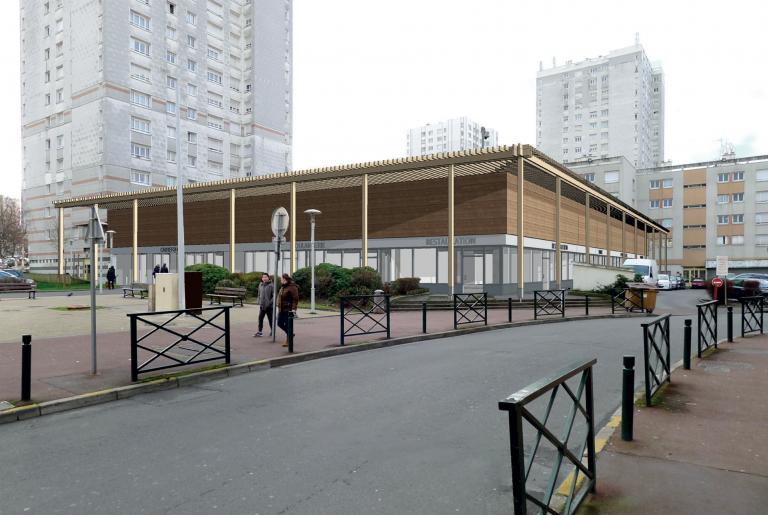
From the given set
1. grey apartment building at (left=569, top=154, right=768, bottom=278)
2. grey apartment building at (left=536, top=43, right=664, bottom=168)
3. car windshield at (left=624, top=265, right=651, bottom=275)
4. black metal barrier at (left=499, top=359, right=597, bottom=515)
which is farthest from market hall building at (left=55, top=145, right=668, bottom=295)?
grey apartment building at (left=536, top=43, right=664, bottom=168)

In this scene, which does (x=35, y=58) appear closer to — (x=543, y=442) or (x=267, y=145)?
(x=267, y=145)

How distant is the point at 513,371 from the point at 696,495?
476cm

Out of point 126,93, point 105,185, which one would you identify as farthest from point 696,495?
point 126,93

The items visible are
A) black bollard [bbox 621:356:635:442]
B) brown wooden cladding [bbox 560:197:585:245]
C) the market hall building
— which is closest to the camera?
black bollard [bbox 621:356:635:442]

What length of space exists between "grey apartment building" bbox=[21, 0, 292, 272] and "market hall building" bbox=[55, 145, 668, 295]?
12268mm

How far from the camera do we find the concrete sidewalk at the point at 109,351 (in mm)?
7359

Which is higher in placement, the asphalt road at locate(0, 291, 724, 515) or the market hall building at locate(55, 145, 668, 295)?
the market hall building at locate(55, 145, 668, 295)

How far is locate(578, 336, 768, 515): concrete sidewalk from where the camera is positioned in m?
3.61

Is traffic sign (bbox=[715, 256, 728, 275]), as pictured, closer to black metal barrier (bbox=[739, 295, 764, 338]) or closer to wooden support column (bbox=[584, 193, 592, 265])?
black metal barrier (bbox=[739, 295, 764, 338])

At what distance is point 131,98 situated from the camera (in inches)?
2143

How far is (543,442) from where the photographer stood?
5.16 m

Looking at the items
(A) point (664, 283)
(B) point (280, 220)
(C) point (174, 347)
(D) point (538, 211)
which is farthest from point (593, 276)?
(C) point (174, 347)

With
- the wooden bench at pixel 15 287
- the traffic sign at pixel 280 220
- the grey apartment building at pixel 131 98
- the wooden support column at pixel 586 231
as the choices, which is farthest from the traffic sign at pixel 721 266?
the grey apartment building at pixel 131 98

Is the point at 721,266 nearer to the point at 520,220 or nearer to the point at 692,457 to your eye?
the point at 520,220
